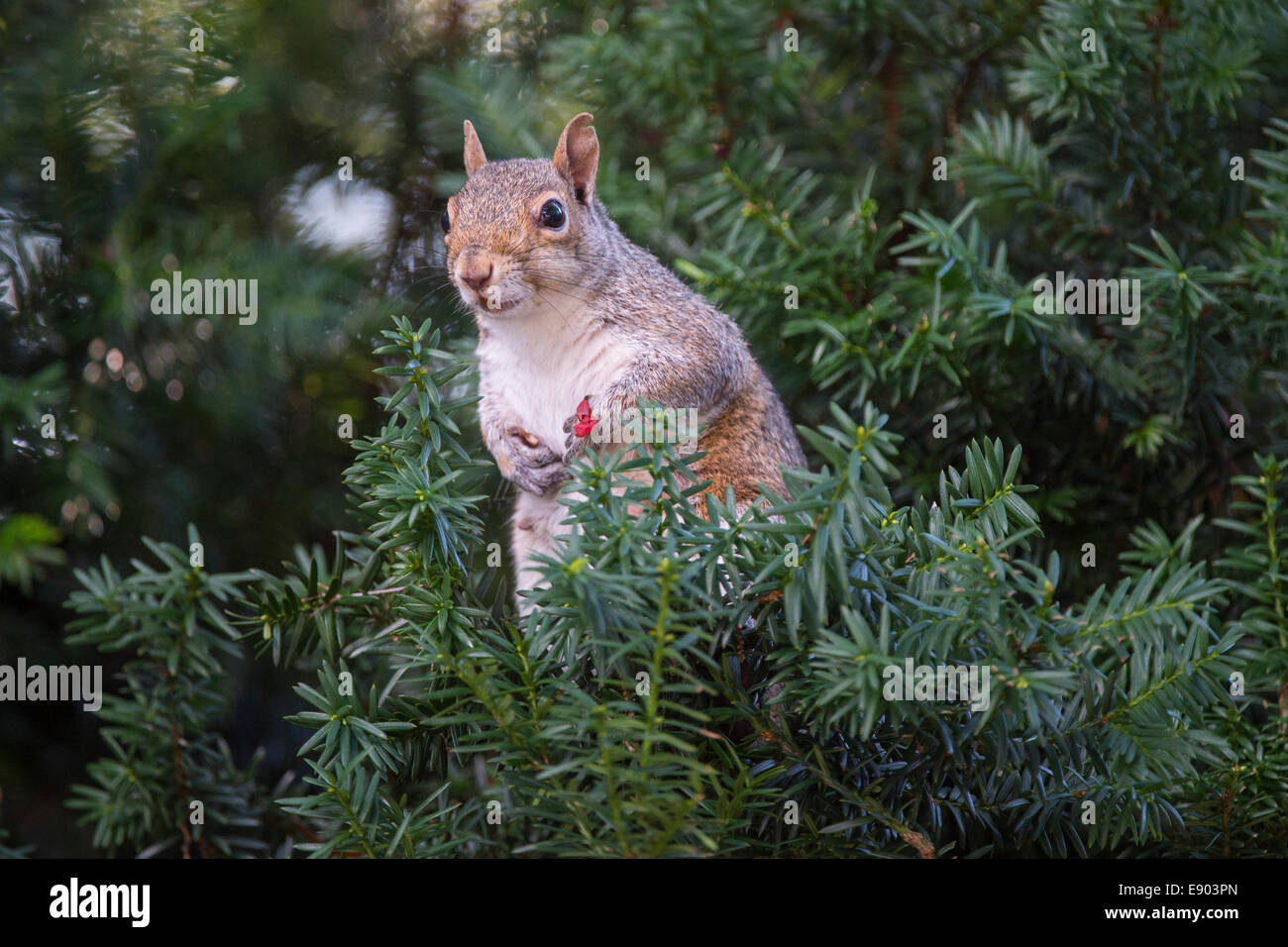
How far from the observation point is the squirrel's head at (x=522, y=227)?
1114 mm

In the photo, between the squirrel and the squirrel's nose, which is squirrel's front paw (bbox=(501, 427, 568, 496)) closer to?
the squirrel

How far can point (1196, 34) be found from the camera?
1146 mm

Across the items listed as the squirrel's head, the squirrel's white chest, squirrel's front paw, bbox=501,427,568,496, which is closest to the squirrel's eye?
the squirrel's head

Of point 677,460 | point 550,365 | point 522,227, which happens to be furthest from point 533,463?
point 677,460

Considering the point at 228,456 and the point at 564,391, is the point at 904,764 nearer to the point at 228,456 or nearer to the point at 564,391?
the point at 564,391

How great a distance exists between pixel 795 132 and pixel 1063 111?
0.41 m

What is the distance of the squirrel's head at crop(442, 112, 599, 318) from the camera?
1.11m

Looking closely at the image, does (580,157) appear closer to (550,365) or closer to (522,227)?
(522,227)

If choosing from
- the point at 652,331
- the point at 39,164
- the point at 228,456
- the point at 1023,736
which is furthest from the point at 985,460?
the point at 39,164

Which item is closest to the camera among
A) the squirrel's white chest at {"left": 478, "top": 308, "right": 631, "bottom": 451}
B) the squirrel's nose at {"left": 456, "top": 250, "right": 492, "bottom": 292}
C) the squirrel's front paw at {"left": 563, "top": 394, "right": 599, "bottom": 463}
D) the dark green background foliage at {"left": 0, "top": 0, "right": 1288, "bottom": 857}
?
the dark green background foliage at {"left": 0, "top": 0, "right": 1288, "bottom": 857}

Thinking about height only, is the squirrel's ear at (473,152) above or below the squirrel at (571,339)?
above

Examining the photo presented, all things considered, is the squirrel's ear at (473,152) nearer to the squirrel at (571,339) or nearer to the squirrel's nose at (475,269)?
the squirrel at (571,339)

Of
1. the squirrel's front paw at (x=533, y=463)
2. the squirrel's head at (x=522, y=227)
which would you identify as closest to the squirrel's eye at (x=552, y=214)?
the squirrel's head at (x=522, y=227)

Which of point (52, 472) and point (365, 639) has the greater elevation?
point (52, 472)
